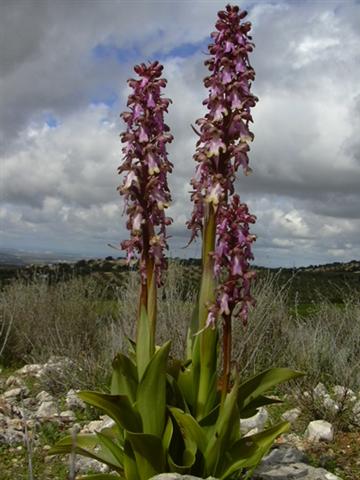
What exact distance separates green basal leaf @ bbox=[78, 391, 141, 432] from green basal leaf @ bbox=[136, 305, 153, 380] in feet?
0.71

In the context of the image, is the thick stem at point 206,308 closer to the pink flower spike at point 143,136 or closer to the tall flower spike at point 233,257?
the tall flower spike at point 233,257

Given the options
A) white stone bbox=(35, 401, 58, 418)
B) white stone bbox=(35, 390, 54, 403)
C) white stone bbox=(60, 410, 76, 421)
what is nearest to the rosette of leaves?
white stone bbox=(60, 410, 76, 421)

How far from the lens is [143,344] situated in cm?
379

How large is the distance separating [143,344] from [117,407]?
43 cm

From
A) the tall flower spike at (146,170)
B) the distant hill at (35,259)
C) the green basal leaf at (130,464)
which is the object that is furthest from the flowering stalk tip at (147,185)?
the distant hill at (35,259)

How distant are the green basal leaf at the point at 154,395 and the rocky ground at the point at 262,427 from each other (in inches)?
37.5

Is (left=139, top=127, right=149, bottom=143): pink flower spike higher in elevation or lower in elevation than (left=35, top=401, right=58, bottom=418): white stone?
higher

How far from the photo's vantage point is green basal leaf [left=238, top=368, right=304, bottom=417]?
4.00m

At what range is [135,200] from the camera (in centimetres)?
392

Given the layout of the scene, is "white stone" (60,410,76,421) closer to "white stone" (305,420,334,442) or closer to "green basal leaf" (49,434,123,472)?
"green basal leaf" (49,434,123,472)

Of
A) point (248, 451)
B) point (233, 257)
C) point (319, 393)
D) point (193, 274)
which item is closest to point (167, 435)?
point (248, 451)

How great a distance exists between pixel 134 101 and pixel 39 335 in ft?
30.5

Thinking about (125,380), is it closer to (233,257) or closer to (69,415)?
(233,257)

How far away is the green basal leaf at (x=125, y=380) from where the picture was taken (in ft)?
12.6
